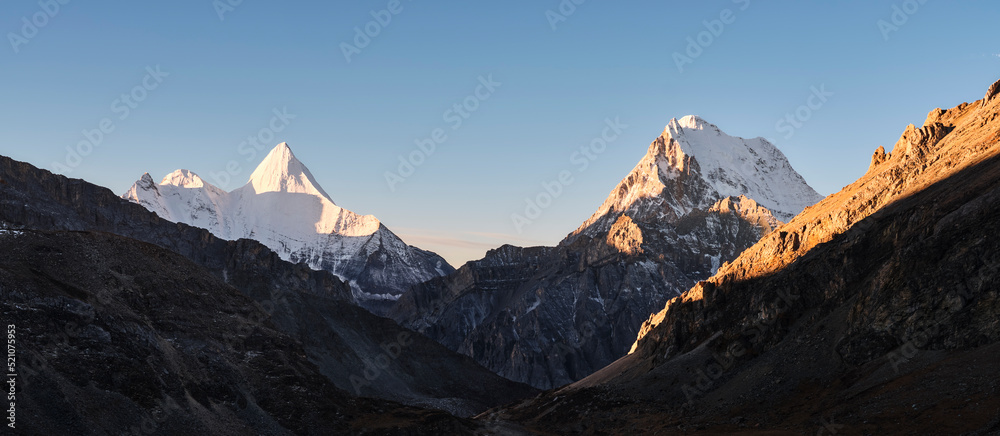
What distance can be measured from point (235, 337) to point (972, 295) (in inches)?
4010

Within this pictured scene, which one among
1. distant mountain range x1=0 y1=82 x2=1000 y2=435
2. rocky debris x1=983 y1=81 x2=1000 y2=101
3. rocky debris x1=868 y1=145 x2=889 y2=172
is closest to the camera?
distant mountain range x1=0 y1=82 x2=1000 y2=435

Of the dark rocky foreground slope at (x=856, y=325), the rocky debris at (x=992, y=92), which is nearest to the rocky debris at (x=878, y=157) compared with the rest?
the dark rocky foreground slope at (x=856, y=325)

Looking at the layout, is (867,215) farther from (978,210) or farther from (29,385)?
(29,385)

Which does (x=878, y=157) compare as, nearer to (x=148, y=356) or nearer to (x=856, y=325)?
(x=856, y=325)

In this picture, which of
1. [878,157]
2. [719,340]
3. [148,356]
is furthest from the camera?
[878,157]

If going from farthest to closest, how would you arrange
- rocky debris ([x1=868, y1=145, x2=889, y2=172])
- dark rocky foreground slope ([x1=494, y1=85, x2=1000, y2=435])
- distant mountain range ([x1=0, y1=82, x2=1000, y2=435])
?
rocky debris ([x1=868, y1=145, x2=889, y2=172])
dark rocky foreground slope ([x1=494, y1=85, x2=1000, y2=435])
distant mountain range ([x1=0, y1=82, x2=1000, y2=435])

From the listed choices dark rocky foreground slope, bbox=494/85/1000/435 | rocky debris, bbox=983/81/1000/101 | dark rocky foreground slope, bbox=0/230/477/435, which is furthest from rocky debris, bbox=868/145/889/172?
dark rocky foreground slope, bbox=0/230/477/435

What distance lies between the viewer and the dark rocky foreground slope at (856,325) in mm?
83688

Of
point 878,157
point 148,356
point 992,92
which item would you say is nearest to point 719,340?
point 878,157

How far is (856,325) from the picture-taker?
10425cm

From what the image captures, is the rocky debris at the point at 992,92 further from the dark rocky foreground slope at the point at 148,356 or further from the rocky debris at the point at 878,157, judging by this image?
the dark rocky foreground slope at the point at 148,356

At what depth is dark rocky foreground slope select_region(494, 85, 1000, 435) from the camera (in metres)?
83.7

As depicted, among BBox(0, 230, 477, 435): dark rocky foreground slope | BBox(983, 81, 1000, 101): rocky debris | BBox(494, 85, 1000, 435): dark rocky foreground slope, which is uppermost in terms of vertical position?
BBox(0, 230, 477, 435): dark rocky foreground slope

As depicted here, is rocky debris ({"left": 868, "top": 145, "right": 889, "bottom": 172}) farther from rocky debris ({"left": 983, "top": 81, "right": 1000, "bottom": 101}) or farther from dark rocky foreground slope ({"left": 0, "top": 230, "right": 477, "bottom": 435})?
dark rocky foreground slope ({"left": 0, "top": 230, "right": 477, "bottom": 435})
